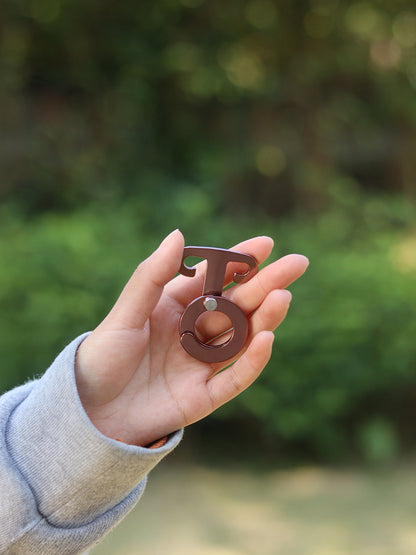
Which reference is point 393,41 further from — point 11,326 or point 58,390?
point 58,390

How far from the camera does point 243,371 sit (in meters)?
1.13

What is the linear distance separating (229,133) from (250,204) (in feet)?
2.50

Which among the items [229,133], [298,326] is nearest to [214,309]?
[298,326]

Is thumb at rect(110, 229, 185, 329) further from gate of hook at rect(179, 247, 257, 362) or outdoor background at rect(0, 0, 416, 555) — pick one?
outdoor background at rect(0, 0, 416, 555)

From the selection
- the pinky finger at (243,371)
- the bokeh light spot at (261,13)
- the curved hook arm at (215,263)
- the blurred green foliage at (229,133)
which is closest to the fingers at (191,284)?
the curved hook arm at (215,263)

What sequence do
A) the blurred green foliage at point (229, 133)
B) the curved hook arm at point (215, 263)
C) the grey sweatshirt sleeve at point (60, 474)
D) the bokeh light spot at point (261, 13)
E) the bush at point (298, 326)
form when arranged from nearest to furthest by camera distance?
the grey sweatshirt sleeve at point (60, 474) < the curved hook arm at point (215, 263) < the bush at point (298, 326) < the blurred green foliage at point (229, 133) < the bokeh light spot at point (261, 13)

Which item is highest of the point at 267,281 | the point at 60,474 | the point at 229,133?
the point at 267,281

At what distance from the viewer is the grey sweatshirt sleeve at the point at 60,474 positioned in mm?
1057

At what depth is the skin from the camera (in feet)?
3.68

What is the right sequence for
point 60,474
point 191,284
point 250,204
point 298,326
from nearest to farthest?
point 60,474 < point 191,284 < point 298,326 < point 250,204

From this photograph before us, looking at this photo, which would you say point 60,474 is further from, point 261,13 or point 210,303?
point 261,13

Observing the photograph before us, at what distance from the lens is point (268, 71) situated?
6.33 metres

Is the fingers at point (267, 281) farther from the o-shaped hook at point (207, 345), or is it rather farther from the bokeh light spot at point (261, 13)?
the bokeh light spot at point (261, 13)

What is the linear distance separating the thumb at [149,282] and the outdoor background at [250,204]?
223 centimetres
